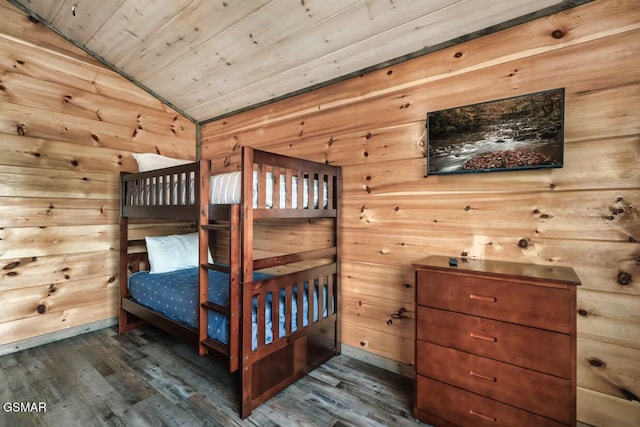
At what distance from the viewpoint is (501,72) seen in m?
1.62

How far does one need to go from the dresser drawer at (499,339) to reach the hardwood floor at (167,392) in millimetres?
528

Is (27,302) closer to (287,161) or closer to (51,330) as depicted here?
(51,330)

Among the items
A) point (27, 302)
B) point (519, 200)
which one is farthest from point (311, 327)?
point (27, 302)

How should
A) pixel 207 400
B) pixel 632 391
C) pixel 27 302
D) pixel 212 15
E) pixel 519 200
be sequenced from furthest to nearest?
pixel 27 302
pixel 212 15
pixel 207 400
pixel 519 200
pixel 632 391

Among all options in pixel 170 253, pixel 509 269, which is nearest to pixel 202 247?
pixel 170 253

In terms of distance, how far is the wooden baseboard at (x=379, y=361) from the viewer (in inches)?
76.7

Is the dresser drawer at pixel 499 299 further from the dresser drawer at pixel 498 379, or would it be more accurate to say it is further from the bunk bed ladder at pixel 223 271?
the bunk bed ladder at pixel 223 271

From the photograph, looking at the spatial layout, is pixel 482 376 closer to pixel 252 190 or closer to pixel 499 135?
pixel 499 135

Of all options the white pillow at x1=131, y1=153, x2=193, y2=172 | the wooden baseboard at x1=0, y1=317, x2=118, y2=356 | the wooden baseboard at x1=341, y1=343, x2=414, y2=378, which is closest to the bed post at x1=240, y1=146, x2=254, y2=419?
the wooden baseboard at x1=341, y1=343, x2=414, y2=378

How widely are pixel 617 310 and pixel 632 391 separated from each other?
1.21 ft

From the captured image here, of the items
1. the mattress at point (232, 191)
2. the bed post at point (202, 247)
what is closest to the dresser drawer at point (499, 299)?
the mattress at point (232, 191)

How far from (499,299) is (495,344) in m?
0.21

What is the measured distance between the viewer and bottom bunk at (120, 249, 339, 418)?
1621 mm

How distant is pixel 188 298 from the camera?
76.4 inches
